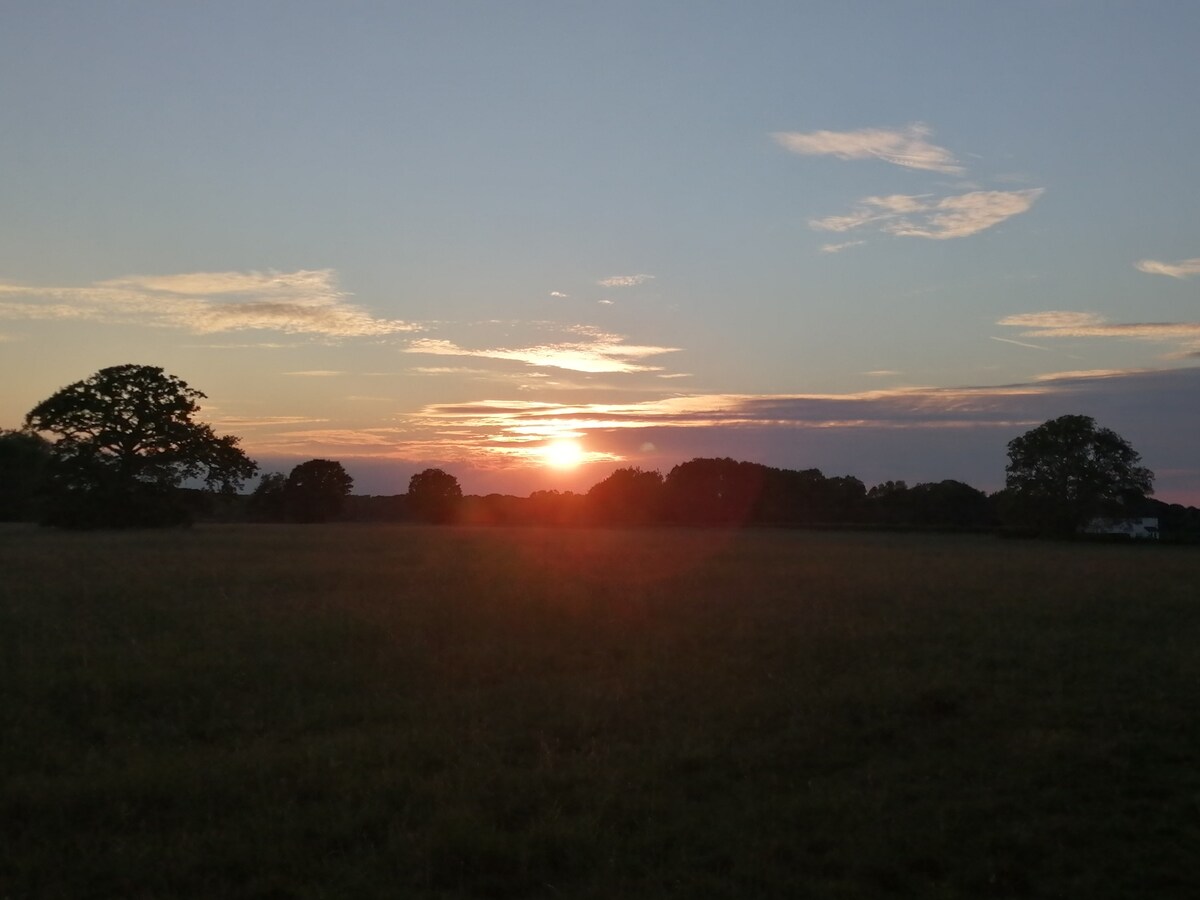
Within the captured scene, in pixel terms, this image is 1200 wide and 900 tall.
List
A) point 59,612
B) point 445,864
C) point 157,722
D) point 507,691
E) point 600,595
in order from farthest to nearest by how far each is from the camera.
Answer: point 600,595
point 59,612
point 507,691
point 157,722
point 445,864

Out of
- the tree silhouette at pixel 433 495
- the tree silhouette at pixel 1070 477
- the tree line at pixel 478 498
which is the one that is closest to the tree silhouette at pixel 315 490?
the tree line at pixel 478 498

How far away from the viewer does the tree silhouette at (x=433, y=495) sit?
107312 millimetres

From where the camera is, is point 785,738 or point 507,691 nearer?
point 785,738

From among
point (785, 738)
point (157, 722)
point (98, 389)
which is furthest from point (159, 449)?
point (785, 738)

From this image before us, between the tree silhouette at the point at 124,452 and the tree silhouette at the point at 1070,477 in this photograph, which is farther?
the tree silhouette at the point at 1070,477

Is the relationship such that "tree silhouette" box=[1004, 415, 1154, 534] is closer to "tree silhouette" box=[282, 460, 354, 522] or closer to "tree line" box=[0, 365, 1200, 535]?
"tree line" box=[0, 365, 1200, 535]

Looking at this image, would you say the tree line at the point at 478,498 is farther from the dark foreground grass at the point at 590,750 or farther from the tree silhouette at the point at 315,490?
the dark foreground grass at the point at 590,750

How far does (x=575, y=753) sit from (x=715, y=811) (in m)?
1.69

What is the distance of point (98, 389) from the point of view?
48125mm

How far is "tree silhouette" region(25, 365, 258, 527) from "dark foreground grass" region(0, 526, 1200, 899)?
31.9 m

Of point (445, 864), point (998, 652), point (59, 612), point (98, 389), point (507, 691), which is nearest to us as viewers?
point (445, 864)

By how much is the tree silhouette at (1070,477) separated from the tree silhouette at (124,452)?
51.0 meters

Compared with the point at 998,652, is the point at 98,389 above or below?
above

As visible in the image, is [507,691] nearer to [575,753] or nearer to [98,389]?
[575,753]
